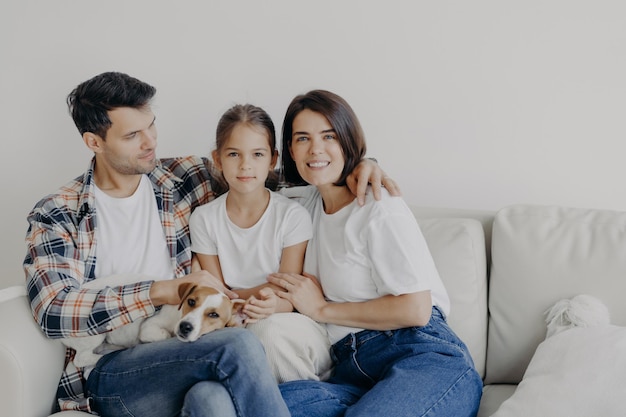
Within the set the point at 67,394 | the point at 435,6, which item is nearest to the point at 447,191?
the point at 435,6

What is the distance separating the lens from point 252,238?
6.55 ft

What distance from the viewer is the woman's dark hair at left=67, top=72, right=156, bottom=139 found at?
6.43 feet

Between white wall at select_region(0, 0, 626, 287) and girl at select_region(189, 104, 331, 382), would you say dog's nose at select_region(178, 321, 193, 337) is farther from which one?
white wall at select_region(0, 0, 626, 287)

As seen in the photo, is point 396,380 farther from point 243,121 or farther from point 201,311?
point 243,121

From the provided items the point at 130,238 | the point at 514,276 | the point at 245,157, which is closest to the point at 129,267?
the point at 130,238

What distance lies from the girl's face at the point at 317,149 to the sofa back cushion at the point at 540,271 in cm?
59

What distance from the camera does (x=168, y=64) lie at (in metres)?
2.51

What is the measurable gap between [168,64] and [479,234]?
131 centimetres

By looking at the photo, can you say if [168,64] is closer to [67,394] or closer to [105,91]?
[105,91]

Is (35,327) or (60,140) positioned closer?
(35,327)

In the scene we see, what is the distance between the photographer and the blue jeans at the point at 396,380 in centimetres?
163

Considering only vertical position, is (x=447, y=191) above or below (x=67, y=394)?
above

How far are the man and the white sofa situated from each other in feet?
0.40

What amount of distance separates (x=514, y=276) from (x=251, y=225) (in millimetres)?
818
